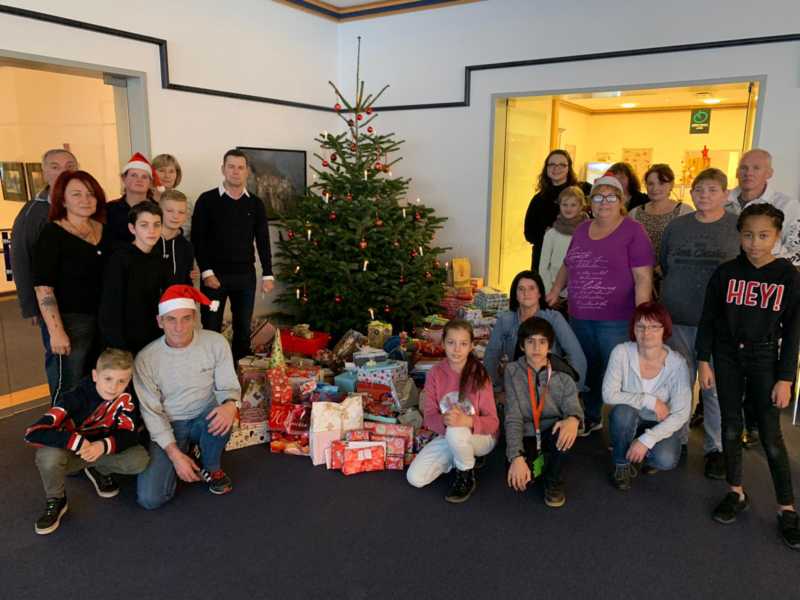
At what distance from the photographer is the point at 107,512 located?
302 centimetres

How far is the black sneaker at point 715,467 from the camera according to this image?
134 inches

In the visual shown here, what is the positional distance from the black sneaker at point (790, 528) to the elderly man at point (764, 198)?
1609 millimetres

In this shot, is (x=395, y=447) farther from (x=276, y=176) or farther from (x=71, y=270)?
(x=276, y=176)

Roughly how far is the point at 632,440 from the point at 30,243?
12.0ft

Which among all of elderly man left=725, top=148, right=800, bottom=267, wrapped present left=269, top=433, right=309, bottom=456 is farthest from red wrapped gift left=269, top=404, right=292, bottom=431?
elderly man left=725, top=148, right=800, bottom=267

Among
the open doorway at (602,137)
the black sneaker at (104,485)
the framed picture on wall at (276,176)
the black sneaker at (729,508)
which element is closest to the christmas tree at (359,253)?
the framed picture on wall at (276,176)

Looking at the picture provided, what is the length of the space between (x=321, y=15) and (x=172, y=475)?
5617mm

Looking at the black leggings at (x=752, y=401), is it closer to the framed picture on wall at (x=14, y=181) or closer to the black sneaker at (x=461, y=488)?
the black sneaker at (x=461, y=488)

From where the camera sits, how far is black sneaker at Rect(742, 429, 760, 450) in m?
3.83

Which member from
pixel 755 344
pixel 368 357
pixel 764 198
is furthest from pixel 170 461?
pixel 764 198

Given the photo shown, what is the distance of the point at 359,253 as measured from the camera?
17.7 feet

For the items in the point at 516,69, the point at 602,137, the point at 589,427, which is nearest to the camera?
the point at 589,427

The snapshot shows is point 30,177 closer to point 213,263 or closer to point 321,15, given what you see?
point 213,263

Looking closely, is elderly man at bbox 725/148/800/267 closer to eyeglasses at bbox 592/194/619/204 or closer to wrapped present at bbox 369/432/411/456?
eyeglasses at bbox 592/194/619/204
